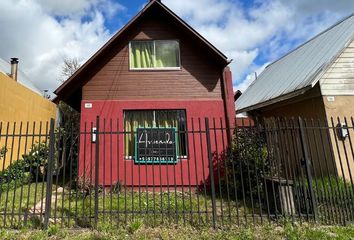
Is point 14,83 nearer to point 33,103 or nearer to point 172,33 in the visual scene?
point 33,103

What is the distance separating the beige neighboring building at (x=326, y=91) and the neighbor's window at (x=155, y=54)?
462 cm

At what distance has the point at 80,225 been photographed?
5887mm

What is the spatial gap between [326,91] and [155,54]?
6276 millimetres

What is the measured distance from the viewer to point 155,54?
419 inches

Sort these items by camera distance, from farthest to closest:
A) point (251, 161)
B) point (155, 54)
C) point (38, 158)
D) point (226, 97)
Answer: point (155, 54)
point (226, 97)
point (251, 161)
point (38, 158)

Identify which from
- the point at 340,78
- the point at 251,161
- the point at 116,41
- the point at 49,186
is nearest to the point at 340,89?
the point at 340,78

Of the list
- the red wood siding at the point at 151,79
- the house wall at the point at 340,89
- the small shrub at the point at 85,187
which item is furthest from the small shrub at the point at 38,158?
the house wall at the point at 340,89

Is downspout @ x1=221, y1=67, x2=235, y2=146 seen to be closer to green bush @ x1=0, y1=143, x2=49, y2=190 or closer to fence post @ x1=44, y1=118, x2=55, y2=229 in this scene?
fence post @ x1=44, y1=118, x2=55, y2=229

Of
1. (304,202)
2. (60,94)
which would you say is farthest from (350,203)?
(60,94)

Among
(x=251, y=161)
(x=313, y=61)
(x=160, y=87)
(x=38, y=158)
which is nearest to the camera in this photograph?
(x=38, y=158)

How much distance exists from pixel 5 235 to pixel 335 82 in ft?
34.1

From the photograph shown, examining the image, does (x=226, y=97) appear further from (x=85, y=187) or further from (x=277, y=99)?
(x=85, y=187)

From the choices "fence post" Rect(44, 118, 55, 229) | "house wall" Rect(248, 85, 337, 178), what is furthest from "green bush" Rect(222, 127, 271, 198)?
"fence post" Rect(44, 118, 55, 229)

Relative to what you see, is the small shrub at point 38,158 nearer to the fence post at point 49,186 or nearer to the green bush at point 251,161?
the fence post at point 49,186
